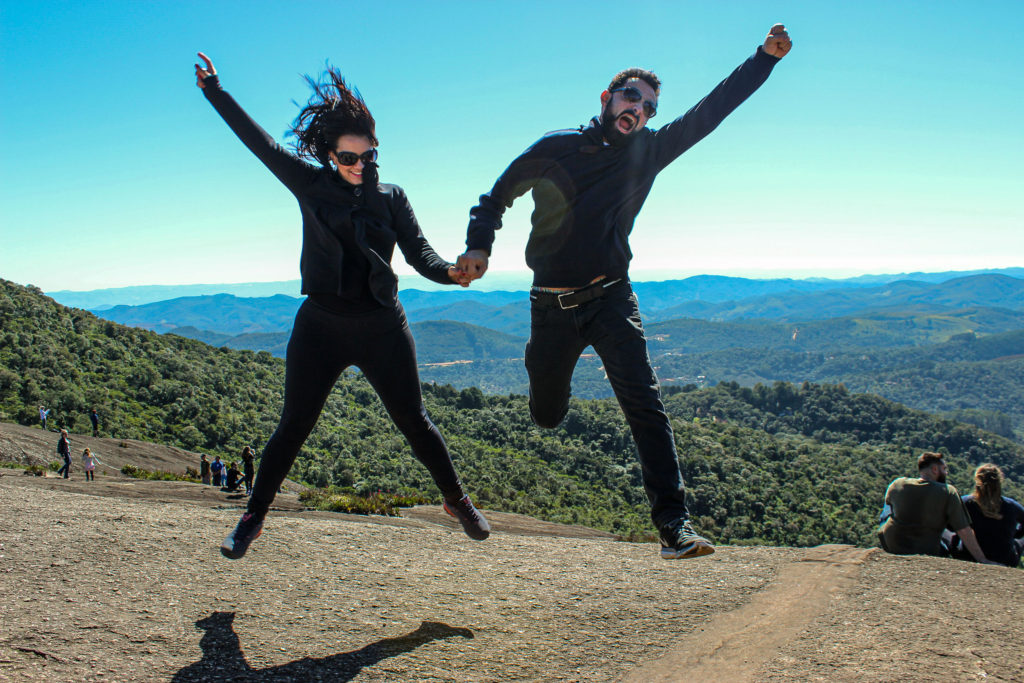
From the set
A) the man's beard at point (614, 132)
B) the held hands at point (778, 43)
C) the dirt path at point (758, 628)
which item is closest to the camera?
the held hands at point (778, 43)

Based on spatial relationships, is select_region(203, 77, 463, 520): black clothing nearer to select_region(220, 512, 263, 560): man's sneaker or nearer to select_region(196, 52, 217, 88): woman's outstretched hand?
select_region(196, 52, 217, 88): woman's outstretched hand

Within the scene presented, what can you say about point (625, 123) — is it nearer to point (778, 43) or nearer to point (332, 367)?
point (778, 43)

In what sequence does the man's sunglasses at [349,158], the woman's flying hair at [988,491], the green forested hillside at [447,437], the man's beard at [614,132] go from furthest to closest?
the green forested hillside at [447,437]
the woman's flying hair at [988,491]
the man's beard at [614,132]
the man's sunglasses at [349,158]

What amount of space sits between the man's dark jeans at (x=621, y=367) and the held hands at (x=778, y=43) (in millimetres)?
1535

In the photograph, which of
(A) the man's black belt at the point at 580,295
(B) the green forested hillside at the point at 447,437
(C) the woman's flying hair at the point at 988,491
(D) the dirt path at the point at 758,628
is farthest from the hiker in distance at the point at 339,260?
(B) the green forested hillside at the point at 447,437

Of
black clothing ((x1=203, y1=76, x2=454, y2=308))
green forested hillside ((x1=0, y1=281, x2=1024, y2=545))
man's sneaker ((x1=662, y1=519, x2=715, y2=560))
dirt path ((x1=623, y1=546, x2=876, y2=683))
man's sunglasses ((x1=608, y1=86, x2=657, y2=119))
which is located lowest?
green forested hillside ((x1=0, y1=281, x2=1024, y2=545))

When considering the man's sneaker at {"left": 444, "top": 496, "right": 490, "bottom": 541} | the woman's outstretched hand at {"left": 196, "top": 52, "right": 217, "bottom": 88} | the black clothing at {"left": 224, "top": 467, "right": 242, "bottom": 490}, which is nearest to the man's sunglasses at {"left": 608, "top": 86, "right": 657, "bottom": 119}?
the woman's outstretched hand at {"left": 196, "top": 52, "right": 217, "bottom": 88}

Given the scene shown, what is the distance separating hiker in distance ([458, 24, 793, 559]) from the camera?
3406mm

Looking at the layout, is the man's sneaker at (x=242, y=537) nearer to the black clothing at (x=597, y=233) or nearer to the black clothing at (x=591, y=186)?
the black clothing at (x=597, y=233)

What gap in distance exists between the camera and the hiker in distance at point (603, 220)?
11.2 feet

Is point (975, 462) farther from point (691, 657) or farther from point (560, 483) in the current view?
point (691, 657)

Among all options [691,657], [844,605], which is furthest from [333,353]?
[844,605]

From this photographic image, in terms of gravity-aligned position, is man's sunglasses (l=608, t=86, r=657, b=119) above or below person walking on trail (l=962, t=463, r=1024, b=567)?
above

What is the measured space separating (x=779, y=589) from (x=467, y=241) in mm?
4587
